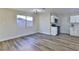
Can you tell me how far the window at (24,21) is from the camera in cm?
166

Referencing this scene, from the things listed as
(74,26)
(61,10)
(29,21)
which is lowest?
(74,26)

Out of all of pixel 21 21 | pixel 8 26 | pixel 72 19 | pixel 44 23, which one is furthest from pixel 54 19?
pixel 8 26

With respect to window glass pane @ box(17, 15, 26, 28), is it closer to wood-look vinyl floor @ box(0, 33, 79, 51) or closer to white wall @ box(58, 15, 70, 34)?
wood-look vinyl floor @ box(0, 33, 79, 51)

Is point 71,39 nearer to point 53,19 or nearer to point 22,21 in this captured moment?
point 53,19

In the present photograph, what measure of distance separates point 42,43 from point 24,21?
22.5 inches

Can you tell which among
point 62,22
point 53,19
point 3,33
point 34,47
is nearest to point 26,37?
point 34,47

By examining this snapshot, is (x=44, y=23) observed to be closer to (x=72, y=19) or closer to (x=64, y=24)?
(x=64, y=24)

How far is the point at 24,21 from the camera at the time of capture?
172 cm

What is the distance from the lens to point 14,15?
162 cm

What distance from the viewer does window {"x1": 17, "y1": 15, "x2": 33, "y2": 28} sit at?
1660 millimetres

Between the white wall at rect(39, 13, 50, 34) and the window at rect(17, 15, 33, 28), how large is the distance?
0.21 metres

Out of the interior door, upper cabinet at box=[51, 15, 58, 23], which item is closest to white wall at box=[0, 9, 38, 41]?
upper cabinet at box=[51, 15, 58, 23]
